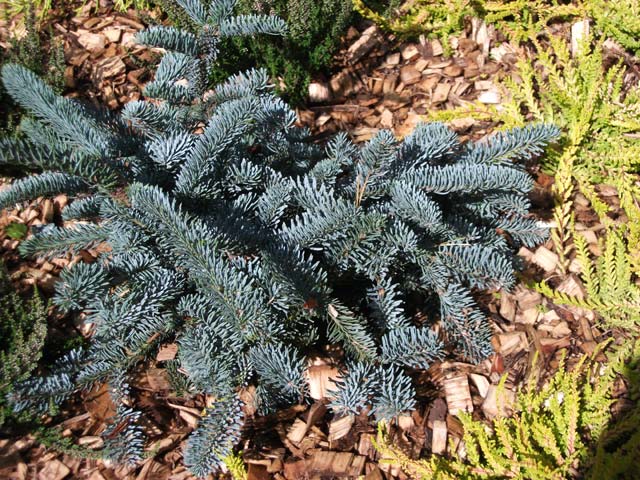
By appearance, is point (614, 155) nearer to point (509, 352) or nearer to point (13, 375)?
point (509, 352)

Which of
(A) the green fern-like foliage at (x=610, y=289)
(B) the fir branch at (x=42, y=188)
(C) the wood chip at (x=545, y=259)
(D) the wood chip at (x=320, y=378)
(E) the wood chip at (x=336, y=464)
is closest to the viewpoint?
(B) the fir branch at (x=42, y=188)

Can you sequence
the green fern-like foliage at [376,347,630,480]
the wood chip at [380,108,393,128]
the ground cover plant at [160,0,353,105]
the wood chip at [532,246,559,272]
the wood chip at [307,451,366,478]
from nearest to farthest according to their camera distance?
the green fern-like foliage at [376,347,630,480] → the wood chip at [307,451,366,478] → the wood chip at [532,246,559,272] → the ground cover plant at [160,0,353,105] → the wood chip at [380,108,393,128]

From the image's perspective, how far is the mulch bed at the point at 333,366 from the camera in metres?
1.84

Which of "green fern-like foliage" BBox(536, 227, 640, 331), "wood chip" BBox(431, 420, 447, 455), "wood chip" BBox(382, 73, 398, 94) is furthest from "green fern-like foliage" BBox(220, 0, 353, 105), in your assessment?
"wood chip" BBox(431, 420, 447, 455)

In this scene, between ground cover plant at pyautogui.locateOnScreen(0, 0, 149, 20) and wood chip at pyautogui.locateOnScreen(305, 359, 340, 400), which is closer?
wood chip at pyautogui.locateOnScreen(305, 359, 340, 400)

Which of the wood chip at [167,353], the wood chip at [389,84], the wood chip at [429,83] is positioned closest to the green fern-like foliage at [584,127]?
the wood chip at [429,83]

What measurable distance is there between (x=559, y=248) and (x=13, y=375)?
1.94 meters

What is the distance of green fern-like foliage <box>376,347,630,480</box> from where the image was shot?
5.44ft

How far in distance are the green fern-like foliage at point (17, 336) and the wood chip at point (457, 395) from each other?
1.33 metres

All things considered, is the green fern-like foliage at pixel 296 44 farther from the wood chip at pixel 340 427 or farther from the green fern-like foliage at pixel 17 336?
the wood chip at pixel 340 427

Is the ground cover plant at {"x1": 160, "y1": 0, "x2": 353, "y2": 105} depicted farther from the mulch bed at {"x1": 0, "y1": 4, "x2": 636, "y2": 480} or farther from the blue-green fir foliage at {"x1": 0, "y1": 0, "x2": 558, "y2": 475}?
the blue-green fir foliage at {"x1": 0, "y1": 0, "x2": 558, "y2": 475}

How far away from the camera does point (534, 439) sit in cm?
179

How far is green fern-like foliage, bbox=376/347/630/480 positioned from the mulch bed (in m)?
0.11

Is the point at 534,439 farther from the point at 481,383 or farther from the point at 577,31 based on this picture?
the point at 577,31
